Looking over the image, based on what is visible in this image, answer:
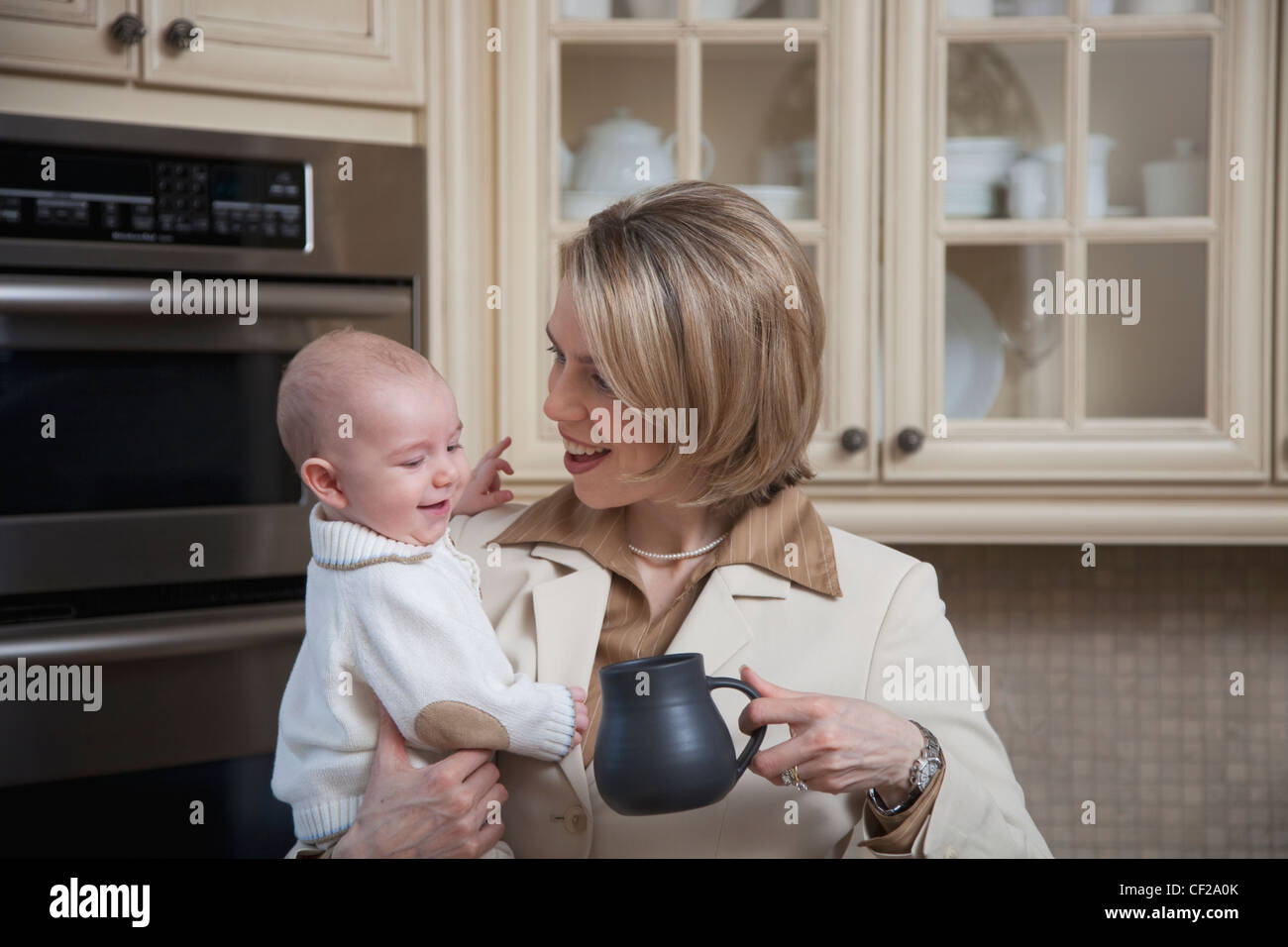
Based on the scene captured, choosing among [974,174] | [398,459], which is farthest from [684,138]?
[398,459]

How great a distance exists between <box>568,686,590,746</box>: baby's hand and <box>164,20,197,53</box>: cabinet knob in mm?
861

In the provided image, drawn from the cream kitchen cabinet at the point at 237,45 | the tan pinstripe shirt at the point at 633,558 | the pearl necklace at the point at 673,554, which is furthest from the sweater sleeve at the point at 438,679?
the cream kitchen cabinet at the point at 237,45

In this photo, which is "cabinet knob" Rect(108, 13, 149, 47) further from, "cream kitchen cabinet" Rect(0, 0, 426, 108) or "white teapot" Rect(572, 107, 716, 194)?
"white teapot" Rect(572, 107, 716, 194)

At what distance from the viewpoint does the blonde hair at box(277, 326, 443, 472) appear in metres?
0.83

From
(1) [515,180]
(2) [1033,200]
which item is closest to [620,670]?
(1) [515,180]

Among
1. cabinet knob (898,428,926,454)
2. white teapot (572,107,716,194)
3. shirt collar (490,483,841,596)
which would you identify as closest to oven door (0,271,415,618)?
white teapot (572,107,716,194)

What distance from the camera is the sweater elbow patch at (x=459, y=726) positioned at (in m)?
0.81

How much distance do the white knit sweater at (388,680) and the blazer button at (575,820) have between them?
2.6 inches

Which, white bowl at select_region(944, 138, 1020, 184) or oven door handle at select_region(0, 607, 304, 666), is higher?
white bowl at select_region(944, 138, 1020, 184)

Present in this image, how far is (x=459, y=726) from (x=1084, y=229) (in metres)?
1.02

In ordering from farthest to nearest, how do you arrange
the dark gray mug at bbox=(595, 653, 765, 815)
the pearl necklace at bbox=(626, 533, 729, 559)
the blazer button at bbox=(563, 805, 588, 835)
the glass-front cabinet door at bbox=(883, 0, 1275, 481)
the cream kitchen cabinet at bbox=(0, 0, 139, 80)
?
the glass-front cabinet door at bbox=(883, 0, 1275, 481)
the cream kitchen cabinet at bbox=(0, 0, 139, 80)
the pearl necklace at bbox=(626, 533, 729, 559)
the blazer button at bbox=(563, 805, 588, 835)
the dark gray mug at bbox=(595, 653, 765, 815)

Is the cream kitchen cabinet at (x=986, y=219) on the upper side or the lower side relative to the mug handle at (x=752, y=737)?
upper

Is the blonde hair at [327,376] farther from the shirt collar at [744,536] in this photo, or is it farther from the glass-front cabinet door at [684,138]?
the glass-front cabinet door at [684,138]
